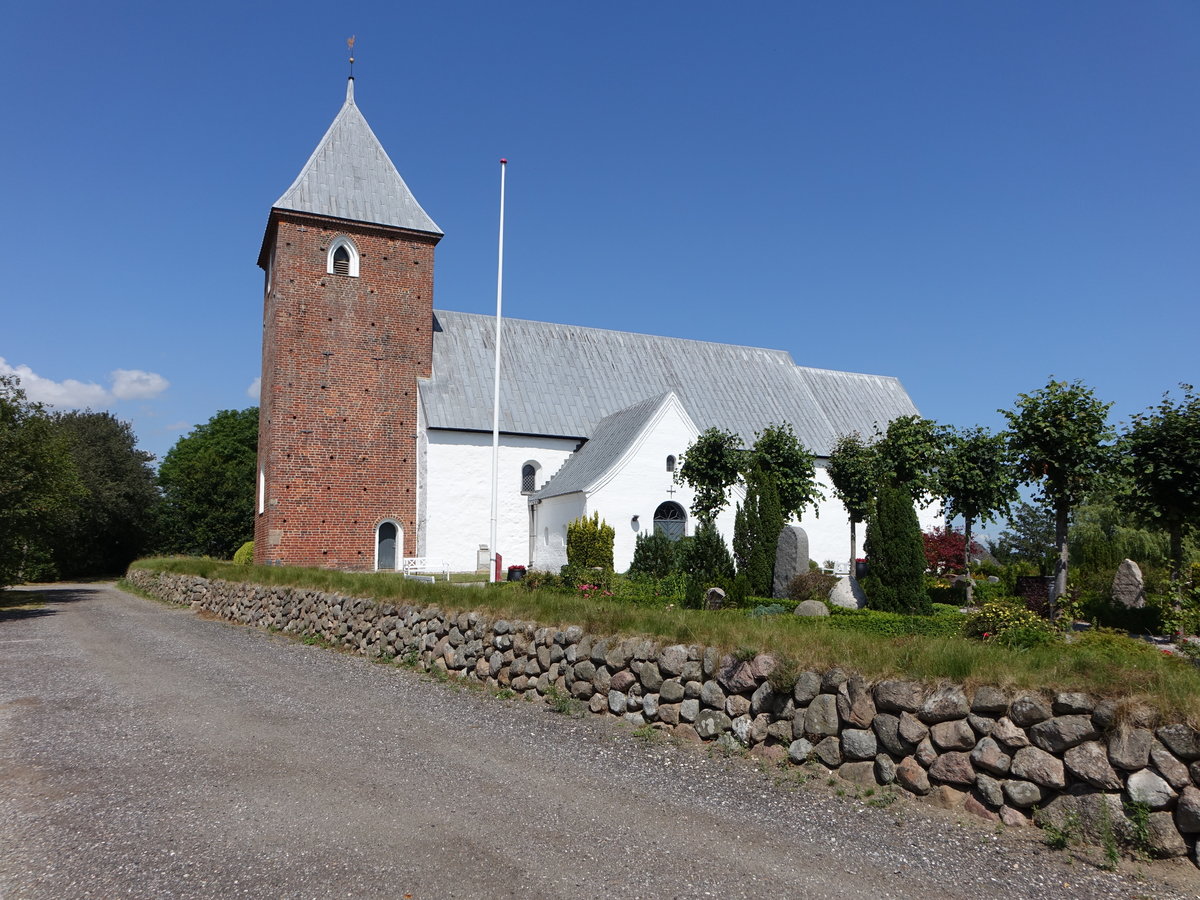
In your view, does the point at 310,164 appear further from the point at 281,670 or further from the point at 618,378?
the point at 281,670

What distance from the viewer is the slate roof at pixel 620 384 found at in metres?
25.2

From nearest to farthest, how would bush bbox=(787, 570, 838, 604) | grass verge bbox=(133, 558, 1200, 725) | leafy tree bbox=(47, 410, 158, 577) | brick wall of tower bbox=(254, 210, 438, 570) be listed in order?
grass verge bbox=(133, 558, 1200, 725)
bush bbox=(787, 570, 838, 604)
brick wall of tower bbox=(254, 210, 438, 570)
leafy tree bbox=(47, 410, 158, 577)

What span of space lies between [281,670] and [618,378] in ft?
62.1

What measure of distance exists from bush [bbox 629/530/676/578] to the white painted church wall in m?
6.14

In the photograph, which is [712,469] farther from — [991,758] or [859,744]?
[991,758]

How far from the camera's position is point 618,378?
1106 inches

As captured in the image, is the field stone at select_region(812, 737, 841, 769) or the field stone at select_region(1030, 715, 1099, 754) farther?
Answer: the field stone at select_region(812, 737, 841, 769)

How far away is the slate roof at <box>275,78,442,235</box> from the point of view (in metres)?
23.5

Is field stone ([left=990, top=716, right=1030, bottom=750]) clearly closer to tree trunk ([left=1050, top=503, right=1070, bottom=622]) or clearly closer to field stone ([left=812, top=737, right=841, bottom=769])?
field stone ([left=812, top=737, right=841, bottom=769])

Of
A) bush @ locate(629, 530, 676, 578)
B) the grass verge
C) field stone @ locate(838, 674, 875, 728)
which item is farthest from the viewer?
bush @ locate(629, 530, 676, 578)

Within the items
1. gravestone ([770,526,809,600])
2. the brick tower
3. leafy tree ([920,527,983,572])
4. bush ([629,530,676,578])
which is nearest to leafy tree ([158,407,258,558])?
the brick tower

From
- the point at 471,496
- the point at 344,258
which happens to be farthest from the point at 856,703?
the point at 344,258

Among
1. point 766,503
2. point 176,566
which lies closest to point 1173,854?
Result: point 766,503

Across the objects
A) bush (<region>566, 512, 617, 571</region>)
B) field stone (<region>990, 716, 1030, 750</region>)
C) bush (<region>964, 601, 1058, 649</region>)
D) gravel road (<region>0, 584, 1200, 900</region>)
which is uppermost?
bush (<region>566, 512, 617, 571</region>)
